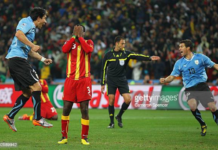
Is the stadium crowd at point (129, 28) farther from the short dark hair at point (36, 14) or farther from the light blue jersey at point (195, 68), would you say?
the short dark hair at point (36, 14)

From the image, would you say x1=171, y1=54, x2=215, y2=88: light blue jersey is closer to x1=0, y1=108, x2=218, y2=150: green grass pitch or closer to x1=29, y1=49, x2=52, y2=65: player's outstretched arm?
x1=0, y1=108, x2=218, y2=150: green grass pitch

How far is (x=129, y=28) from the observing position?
2575cm

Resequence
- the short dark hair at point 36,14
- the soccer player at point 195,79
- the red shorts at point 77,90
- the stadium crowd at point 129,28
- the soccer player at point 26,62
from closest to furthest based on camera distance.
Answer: the red shorts at point 77,90 → the soccer player at point 26,62 → the short dark hair at point 36,14 → the soccer player at point 195,79 → the stadium crowd at point 129,28

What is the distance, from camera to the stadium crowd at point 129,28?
22969 millimetres

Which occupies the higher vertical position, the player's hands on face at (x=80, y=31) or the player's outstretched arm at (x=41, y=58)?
the player's hands on face at (x=80, y=31)

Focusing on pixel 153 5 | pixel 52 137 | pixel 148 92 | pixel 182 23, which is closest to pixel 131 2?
pixel 153 5

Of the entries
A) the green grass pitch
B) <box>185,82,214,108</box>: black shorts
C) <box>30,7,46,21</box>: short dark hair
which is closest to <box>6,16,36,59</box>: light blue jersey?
<box>30,7,46,21</box>: short dark hair

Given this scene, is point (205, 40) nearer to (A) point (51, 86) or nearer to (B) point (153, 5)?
(B) point (153, 5)

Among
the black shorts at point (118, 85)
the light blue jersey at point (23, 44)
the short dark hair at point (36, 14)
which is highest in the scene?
the short dark hair at point (36, 14)

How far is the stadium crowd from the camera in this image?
22969 millimetres

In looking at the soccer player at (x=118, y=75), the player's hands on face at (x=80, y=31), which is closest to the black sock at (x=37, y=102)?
the player's hands on face at (x=80, y=31)

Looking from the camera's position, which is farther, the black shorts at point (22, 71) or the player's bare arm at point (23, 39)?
the black shorts at point (22, 71)

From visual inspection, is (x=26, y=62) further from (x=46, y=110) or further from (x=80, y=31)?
(x=46, y=110)

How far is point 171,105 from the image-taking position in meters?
20.5
